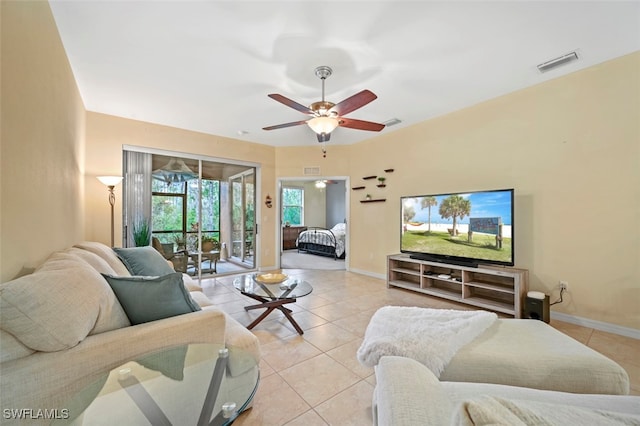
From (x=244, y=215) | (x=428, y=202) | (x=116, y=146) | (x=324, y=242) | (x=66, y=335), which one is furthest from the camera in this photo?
(x=324, y=242)

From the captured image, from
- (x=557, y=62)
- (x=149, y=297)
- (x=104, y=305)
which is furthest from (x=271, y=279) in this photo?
(x=557, y=62)

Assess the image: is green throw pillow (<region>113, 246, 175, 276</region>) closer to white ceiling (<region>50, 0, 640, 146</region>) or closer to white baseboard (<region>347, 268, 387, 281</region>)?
white ceiling (<region>50, 0, 640, 146</region>)

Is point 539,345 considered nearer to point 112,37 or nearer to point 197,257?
point 112,37

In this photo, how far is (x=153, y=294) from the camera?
1.43m

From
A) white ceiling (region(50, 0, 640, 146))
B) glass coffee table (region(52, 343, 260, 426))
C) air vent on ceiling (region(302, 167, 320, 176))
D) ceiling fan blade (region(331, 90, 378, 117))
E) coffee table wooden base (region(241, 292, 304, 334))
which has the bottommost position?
coffee table wooden base (region(241, 292, 304, 334))

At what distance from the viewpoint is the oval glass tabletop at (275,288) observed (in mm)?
2715

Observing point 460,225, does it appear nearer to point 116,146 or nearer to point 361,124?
point 361,124

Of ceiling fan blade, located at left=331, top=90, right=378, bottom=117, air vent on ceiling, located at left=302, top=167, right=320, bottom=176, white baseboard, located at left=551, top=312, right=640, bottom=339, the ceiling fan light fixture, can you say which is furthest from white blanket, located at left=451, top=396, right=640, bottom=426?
air vent on ceiling, located at left=302, top=167, right=320, bottom=176

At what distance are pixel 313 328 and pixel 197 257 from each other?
122 inches

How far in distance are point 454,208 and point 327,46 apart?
8.56 ft

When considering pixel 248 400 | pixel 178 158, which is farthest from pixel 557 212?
pixel 178 158

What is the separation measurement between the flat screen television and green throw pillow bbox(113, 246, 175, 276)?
11.3 feet

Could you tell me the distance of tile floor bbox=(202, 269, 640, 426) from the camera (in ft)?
5.25

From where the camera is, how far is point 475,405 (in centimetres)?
48
